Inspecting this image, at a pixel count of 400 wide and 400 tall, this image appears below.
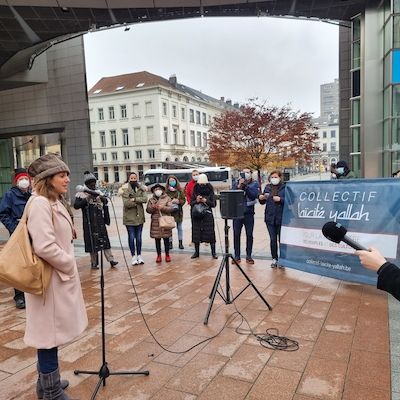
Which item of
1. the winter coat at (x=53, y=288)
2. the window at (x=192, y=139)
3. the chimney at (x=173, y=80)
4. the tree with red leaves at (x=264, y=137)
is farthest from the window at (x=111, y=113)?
the winter coat at (x=53, y=288)

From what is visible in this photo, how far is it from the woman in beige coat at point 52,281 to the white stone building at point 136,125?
1984 inches

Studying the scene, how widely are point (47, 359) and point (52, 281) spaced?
0.59 meters

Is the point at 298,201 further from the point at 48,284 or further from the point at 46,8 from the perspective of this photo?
the point at 46,8

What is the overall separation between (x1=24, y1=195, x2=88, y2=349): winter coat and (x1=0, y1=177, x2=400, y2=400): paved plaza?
2.41ft

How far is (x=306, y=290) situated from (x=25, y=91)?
22.1 meters

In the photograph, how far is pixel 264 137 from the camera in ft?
88.8

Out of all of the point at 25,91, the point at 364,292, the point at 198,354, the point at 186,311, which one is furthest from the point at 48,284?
the point at 25,91

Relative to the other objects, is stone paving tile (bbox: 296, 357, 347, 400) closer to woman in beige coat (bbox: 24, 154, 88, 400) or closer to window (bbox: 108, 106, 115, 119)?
woman in beige coat (bbox: 24, 154, 88, 400)

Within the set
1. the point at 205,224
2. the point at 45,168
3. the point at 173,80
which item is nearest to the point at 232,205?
the point at 45,168

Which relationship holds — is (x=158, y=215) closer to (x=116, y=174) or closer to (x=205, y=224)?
(x=205, y=224)

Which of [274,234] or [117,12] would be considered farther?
[117,12]

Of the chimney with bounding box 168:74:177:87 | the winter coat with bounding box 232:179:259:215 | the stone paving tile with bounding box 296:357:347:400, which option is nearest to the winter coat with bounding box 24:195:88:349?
the stone paving tile with bounding box 296:357:347:400

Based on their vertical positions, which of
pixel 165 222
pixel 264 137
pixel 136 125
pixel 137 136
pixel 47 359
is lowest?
pixel 47 359

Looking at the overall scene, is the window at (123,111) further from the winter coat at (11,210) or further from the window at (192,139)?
the winter coat at (11,210)
